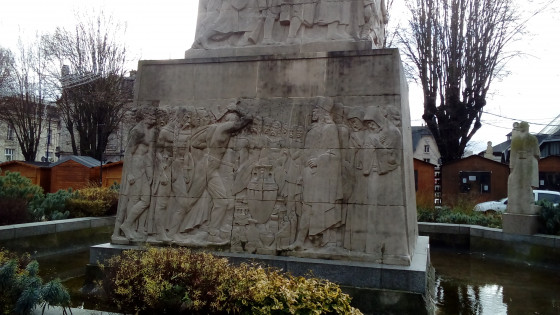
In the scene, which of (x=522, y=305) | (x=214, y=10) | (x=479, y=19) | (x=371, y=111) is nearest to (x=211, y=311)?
(x=371, y=111)

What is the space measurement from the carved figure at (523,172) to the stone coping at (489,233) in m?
0.75

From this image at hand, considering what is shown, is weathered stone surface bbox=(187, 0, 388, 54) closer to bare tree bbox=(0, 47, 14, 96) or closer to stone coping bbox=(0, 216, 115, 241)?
stone coping bbox=(0, 216, 115, 241)

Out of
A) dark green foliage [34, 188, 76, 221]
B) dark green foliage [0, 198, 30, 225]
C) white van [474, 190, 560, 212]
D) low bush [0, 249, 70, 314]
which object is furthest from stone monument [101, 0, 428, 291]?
white van [474, 190, 560, 212]

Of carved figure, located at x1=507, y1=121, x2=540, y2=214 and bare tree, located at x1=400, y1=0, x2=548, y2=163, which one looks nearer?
carved figure, located at x1=507, y1=121, x2=540, y2=214

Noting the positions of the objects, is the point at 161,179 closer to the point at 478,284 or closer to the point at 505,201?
the point at 478,284

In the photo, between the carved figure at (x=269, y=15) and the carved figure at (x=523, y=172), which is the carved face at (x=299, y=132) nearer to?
the carved figure at (x=269, y=15)

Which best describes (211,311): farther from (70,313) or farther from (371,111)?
(371,111)

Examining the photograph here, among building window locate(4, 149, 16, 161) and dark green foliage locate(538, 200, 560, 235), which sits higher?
building window locate(4, 149, 16, 161)

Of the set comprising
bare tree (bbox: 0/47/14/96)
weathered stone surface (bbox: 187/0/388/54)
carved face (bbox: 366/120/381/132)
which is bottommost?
carved face (bbox: 366/120/381/132)

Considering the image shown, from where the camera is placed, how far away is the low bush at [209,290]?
4613mm

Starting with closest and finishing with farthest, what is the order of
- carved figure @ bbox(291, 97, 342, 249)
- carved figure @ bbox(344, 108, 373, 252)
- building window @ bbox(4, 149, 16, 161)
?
1. carved figure @ bbox(344, 108, 373, 252)
2. carved figure @ bbox(291, 97, 342, 249)
3. building window @ bbox(4, 149, 16, 161)

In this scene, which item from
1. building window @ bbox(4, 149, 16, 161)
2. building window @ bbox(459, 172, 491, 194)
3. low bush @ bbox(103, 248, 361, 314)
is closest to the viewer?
low bush @ bbox(103, 248, 361, 314)

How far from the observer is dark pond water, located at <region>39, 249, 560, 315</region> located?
725cm

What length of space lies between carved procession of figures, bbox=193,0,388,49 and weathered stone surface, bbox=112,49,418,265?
59 cm
